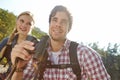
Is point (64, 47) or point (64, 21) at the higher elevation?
point (64, 21)

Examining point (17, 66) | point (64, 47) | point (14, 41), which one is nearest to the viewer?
point (17, 66)

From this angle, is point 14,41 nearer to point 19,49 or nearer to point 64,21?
point 64,21

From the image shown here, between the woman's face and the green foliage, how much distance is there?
18009 millimetres

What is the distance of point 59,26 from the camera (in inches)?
176

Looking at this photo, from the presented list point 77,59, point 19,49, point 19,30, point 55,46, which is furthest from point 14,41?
point 19,49

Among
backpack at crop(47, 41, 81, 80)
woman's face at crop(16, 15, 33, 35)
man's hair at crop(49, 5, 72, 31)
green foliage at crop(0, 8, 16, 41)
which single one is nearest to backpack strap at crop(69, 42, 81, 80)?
backpack at crop(47, 41, 81, 80)

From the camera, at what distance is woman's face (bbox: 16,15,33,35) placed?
246 inches

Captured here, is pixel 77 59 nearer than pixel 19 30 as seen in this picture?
Yes

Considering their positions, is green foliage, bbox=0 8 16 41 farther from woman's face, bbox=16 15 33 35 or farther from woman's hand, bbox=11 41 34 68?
woman's hand, bbox=11 41 34 68

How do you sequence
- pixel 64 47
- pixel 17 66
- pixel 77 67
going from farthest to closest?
1. pixel 64 47
2. pixel 77 67
3. pixel 17 66

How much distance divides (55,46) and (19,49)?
162 cm

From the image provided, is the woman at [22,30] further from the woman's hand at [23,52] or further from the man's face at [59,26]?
the woman's hand at [23,52]

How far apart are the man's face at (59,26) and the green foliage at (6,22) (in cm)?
1988

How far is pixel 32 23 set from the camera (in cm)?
640
